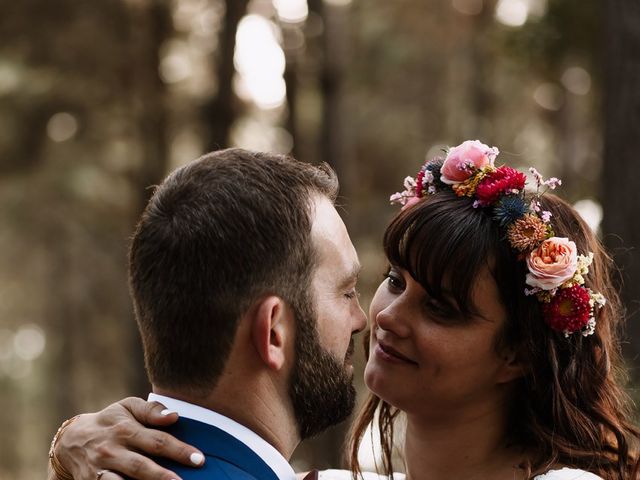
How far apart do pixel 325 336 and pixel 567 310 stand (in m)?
1.20

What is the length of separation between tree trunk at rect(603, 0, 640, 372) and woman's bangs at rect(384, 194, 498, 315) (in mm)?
2533

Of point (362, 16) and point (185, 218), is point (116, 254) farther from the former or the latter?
point (185, 218)

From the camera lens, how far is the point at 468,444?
153 inches

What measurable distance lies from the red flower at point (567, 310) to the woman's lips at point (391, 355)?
0.55 metres

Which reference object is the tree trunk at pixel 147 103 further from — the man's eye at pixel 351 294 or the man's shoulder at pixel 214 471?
the man's shoulder at pixel 214 471

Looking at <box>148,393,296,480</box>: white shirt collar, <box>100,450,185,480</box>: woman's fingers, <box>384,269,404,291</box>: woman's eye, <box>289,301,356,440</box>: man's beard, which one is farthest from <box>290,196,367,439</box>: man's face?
<box>384,269,404,291</box>: woman's eye

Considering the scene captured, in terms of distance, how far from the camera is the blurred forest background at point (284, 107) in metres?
9.37

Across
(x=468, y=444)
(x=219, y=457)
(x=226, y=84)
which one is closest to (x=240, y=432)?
(x=219, y=457)

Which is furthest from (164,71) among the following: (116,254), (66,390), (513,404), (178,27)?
(66,390)

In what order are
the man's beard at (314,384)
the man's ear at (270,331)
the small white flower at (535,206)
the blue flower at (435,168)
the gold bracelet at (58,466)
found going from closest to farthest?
the man's ear at (270,331), the man's beard at (314,384), the gold bracelet at (58,466), the small white flower at (535,206), the blue flower at (435,168)

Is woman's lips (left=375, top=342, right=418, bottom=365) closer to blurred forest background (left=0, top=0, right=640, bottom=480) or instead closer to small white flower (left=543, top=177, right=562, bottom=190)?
small white flower (left=543, top=177, right=562, bottom=190)

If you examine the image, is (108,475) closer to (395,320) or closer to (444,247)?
(395,320)

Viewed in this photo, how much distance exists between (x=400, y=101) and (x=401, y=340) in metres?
16.6

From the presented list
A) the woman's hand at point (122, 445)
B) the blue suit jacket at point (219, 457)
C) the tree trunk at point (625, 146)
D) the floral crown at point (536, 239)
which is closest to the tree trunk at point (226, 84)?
the tree trunk at point (625, 146)
